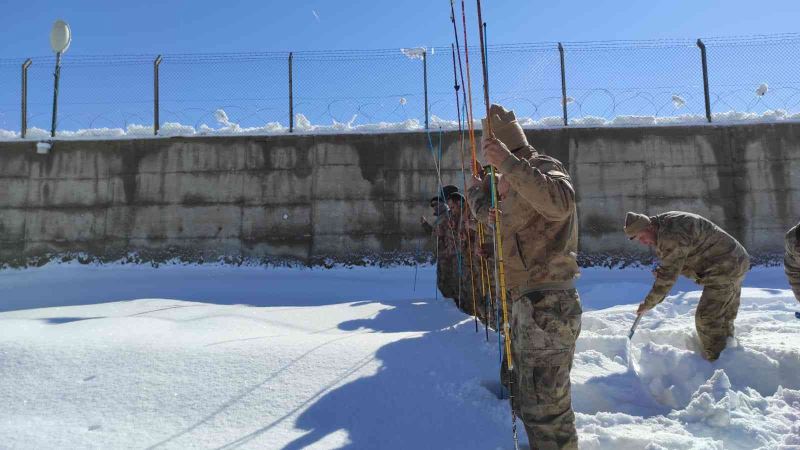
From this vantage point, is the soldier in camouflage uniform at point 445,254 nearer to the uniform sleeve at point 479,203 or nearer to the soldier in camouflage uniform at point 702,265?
the soldier in camouflage uniform at point 702,265

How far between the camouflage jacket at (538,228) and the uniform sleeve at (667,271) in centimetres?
191

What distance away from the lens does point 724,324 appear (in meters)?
4.01

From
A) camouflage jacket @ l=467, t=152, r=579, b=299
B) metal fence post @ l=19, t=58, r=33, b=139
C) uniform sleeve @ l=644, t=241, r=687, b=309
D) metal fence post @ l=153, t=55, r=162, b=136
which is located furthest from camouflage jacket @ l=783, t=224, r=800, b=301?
metal fence post @ l=19, t=58, r=33, b=139

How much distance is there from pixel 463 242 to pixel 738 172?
6.37m

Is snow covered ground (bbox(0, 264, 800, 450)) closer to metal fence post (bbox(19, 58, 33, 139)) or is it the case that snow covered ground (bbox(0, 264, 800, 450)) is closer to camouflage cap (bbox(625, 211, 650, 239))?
camouflage cap (bbox(625, 211, 650, 239))

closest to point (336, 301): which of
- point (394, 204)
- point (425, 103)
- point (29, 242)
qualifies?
point (394, 204)

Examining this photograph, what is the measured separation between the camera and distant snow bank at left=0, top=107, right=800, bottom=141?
32.3 ft

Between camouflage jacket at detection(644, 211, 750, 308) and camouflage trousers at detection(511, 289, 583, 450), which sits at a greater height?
camouflage jacket at detection(644, 211, 750, 308)

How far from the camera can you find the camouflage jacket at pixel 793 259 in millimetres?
3688

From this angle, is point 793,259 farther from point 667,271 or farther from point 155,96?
point 155,96

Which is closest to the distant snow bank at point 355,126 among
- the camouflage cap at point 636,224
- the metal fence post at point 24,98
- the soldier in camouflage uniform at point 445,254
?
the metal fence post at point 24,98

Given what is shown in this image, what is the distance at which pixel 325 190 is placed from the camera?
985cm

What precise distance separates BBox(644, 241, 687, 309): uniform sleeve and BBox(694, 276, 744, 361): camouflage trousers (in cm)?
34

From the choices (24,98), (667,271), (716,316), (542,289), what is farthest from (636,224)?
(24,98)
